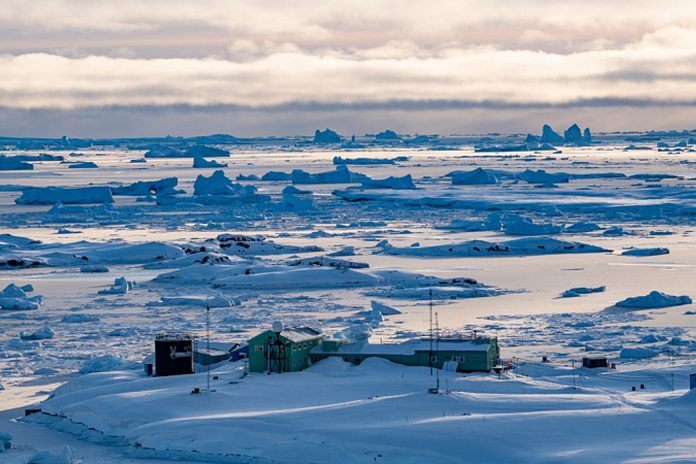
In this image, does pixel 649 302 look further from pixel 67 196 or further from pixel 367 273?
pixel 67 196

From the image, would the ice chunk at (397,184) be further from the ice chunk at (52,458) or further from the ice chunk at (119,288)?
the ice chunk at (52,458)

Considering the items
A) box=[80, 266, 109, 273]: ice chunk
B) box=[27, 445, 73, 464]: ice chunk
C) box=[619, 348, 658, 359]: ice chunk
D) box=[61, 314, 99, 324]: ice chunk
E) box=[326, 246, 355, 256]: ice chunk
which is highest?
box=[326, 246, 355, 256]: ice chunk

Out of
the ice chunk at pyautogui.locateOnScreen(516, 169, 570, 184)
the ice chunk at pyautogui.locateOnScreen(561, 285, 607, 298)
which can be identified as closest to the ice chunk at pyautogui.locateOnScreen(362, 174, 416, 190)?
the ice chunk at pyautogui.locateOnScreen(516, 169, 570, 184)

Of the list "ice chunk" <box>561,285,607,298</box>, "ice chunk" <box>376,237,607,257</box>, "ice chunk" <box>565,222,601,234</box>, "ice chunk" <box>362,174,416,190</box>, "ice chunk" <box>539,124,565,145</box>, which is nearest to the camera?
"ice chunk" <box>561,285,607,298</box>

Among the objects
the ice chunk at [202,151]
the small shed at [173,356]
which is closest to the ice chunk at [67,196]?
the small shed at [173,356]

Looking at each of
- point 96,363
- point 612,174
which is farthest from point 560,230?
point 612,174

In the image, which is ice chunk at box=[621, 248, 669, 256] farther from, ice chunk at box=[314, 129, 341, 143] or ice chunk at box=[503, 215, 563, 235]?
ice chunk at box=[314, 129, 341, 143]

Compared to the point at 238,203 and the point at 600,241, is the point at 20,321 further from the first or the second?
the point at 238,203
